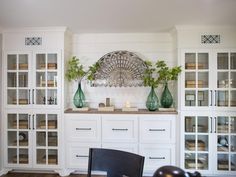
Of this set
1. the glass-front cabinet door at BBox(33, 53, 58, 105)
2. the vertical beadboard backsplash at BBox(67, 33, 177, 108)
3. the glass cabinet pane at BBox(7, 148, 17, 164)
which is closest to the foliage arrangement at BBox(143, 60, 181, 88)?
the vertical beadboard backsplash at BBox(67, 33, 177, 108)

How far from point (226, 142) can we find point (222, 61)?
3.92ft

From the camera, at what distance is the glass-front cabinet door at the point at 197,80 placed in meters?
2.88

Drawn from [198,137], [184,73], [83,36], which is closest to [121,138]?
[198,137]

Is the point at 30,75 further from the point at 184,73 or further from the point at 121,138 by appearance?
the point at 184,73

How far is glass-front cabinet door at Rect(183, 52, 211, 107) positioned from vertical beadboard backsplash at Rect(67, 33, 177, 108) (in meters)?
0.38

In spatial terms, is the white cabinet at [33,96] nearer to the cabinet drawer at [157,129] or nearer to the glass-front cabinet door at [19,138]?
the glass-front cabinet door at [19,138]

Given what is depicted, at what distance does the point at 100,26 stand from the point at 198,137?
2204 millimetres

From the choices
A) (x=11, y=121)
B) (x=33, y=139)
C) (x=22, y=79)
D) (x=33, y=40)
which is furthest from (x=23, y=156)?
(x=33, y=40)

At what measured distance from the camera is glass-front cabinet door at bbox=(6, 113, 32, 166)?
3.04 meters

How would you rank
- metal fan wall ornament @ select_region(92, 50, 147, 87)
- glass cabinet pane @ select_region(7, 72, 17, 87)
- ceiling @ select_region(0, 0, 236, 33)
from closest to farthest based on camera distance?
1. ceiling @ select_region(0, 0, 236, 33)
2. glass cabinet pane @ select_region(7, 72, 17, 87)
3. metal fan wall ornament @ select_region(92, 50, 147, 87)

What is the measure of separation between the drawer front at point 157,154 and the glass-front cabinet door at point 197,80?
2.37 feet

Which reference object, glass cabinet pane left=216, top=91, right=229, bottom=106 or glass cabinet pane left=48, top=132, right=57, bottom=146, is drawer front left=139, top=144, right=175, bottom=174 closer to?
glass cabinet pane left=216, top=91, right=229, bottom=106

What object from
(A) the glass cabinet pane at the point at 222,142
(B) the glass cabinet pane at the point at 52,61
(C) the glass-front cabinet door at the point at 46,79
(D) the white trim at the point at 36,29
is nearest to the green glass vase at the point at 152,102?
(A) the glass cabinet pane at the point at 222,142

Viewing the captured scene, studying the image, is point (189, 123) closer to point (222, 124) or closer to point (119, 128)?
point (222, 124)
